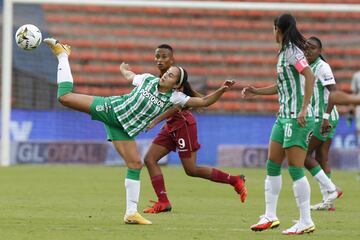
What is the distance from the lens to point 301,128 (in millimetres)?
8875

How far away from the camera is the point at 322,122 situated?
11055mm

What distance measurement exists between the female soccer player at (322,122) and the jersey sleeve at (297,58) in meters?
0.84

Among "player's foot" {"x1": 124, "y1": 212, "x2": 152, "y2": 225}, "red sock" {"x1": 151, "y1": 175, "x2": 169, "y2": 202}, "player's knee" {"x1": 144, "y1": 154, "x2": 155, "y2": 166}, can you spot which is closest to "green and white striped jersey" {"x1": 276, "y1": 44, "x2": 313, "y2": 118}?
"player's foot" {"x1": 124, "y1": 212, "x2": 152, "y2": 225}

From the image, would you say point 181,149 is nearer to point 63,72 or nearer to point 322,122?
point 322,122

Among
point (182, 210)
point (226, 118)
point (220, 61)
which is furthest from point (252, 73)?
point (182, 210)

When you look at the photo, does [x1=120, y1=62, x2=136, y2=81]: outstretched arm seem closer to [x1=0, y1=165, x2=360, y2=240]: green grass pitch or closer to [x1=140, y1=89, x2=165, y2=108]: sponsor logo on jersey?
[x1=140, y1=89, x2=165, y2=108]: sponsor logo on jersey

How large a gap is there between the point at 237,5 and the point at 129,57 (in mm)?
4117

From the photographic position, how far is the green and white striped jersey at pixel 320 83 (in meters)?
9.72

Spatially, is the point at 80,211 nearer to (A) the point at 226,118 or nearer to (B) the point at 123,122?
(B) the point at 123,122

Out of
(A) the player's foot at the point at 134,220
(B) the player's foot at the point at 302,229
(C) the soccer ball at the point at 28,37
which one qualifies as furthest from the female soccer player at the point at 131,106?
(B) the player's foot at the point at 302,229

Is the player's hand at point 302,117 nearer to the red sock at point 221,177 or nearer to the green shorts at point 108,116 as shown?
the green shorts at point 108,116

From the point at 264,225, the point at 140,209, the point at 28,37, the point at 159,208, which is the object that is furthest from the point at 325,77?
the point at 28,37

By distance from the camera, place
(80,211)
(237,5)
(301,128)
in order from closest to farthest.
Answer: (301,128)
(80,211)
(237,5)

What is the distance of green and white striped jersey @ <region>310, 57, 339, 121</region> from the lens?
9724 mm
